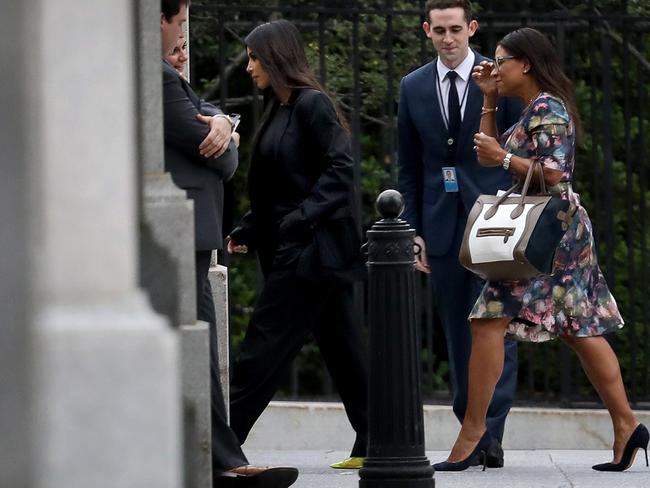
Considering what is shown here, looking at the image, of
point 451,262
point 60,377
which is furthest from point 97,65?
point 451,262

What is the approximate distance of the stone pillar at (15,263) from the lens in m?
1.82

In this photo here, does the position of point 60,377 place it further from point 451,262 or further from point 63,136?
point 451,262

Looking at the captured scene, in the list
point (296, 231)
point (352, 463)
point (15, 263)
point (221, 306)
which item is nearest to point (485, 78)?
point (296, 231)

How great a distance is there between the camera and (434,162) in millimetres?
6922

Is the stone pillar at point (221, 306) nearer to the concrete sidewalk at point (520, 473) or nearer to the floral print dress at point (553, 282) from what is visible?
the concrete sidewalk at point (520, 473)

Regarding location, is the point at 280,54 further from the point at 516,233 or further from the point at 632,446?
the point at 632,446

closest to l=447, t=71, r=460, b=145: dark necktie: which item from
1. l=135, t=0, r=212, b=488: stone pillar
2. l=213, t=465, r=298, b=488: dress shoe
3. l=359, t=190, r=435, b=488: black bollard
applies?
l=359, t=190, r=435, b=488: black bollard

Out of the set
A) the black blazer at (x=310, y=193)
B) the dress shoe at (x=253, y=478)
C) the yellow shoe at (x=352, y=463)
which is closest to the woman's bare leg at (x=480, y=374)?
the yellow shoe at (x=352, y=463)

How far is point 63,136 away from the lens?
3381mm

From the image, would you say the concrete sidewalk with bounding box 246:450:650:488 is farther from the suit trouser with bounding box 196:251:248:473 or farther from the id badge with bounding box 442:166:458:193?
the id badge with bounding box 442:166:458:193

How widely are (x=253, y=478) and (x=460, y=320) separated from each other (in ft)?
6.02

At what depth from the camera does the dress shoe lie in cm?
522

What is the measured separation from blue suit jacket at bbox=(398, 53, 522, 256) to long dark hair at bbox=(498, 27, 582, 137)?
0.35 m

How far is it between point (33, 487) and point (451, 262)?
16.9 ft
